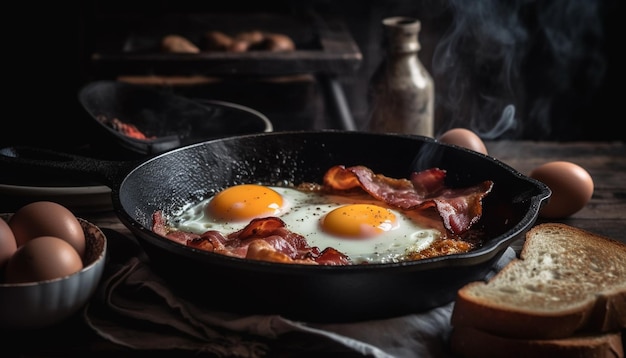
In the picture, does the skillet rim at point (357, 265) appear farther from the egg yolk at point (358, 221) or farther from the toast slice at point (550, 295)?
the egg yolk at point (358, 221)

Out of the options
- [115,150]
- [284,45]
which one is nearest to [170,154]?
[115,150]

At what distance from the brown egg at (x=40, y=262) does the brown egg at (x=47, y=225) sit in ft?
0.37

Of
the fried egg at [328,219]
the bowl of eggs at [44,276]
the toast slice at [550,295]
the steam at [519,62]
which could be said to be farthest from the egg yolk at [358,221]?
the steam at [519,62]

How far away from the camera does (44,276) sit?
5.52 feet

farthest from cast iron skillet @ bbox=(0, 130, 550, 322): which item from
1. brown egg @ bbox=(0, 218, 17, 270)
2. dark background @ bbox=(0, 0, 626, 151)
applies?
dark background @ bbox=(0, 0, 626, 151)

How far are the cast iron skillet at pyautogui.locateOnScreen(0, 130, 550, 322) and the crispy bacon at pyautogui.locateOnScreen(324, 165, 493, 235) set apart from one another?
75mm

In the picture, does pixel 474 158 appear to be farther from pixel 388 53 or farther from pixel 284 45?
pixel 284 45

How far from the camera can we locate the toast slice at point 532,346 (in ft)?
5.30

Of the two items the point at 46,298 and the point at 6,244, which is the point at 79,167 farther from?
the point at 46,298

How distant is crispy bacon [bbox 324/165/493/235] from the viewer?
7.32 feet

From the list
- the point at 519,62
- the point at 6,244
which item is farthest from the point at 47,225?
the point at 519,62

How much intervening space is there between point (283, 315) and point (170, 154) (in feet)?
2.74

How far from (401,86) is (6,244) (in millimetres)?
2021

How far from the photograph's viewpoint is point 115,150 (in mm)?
2799
